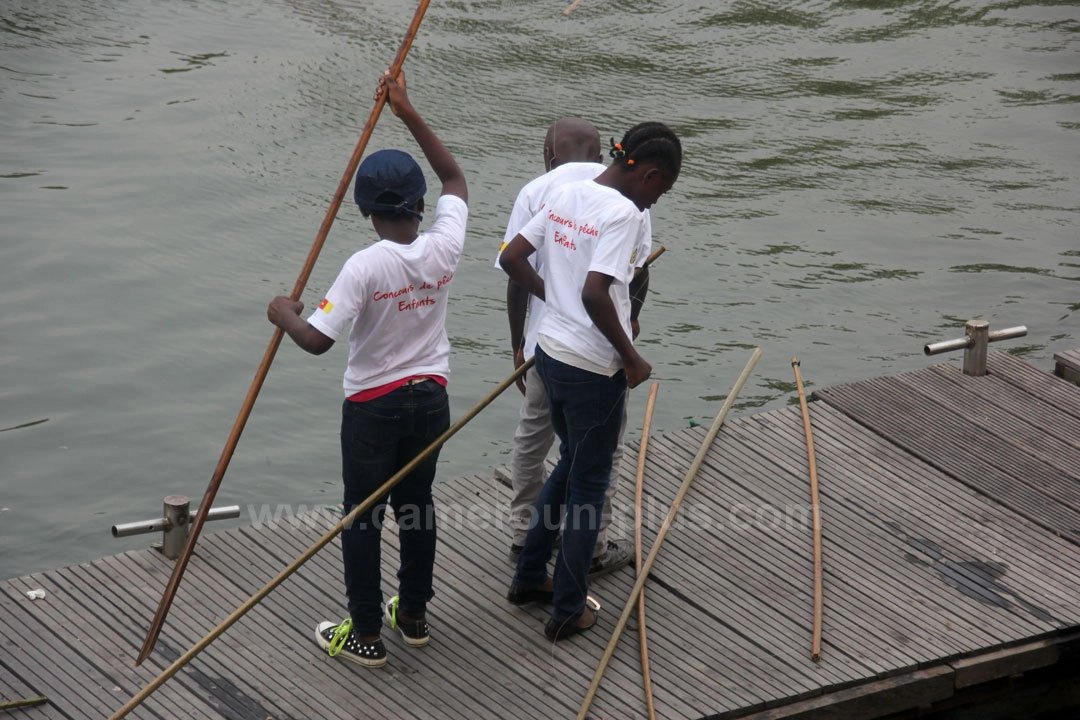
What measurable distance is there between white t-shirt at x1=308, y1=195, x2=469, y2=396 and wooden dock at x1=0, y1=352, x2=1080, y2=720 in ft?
3.70

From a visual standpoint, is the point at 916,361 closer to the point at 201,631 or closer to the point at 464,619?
the point at 464,619

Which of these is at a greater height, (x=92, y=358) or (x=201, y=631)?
(x=201, y=631)

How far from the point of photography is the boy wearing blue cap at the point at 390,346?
3.76m

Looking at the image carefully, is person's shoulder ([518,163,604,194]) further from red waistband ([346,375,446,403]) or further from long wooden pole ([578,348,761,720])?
long wooden pole ([578,348,761,720])

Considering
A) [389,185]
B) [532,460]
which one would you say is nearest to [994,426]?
[532,460]

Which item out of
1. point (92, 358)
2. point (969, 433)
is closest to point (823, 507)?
point (969, 433)

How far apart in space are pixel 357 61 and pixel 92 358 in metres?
5.75

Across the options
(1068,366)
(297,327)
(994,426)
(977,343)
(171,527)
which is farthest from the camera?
(1068,366)

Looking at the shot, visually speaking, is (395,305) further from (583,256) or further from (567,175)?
(567,175)

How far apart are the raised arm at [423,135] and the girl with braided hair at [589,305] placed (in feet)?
0.96

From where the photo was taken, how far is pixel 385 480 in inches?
160

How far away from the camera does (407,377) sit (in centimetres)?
394

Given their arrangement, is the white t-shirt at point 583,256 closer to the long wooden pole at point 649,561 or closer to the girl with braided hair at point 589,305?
the girl with braided hair at point 589,305

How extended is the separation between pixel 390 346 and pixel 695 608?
176 centimetres
